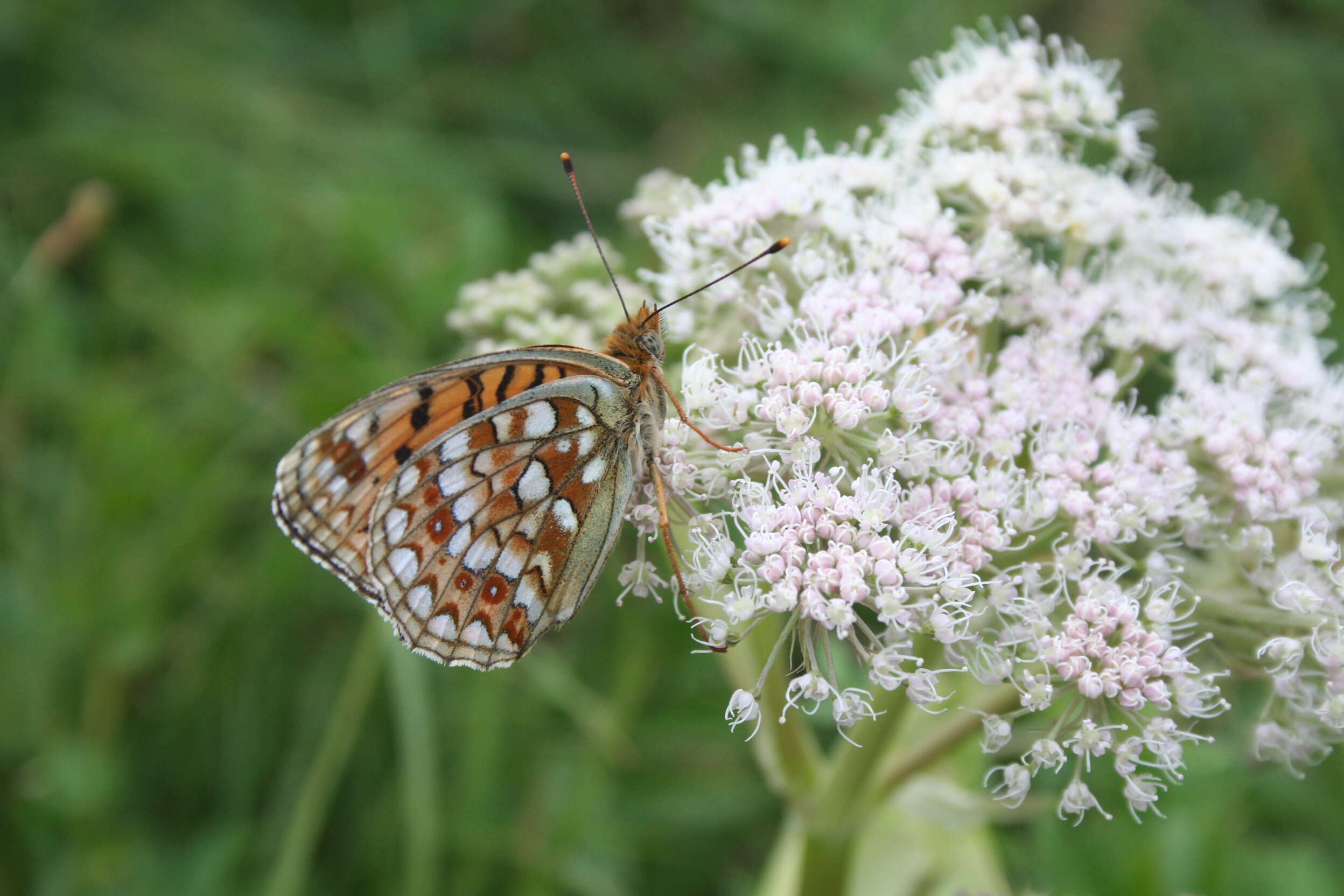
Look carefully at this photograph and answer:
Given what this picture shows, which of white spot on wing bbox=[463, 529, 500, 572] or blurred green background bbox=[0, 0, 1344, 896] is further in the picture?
blurred green background bbox=[0, 0, 1344, 896]

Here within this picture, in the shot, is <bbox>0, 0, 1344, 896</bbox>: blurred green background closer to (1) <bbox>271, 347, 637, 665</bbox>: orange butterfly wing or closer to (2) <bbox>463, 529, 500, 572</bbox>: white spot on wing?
(1) <bbox>271, 347, 637, 665</bbox>: orange butterfly wing

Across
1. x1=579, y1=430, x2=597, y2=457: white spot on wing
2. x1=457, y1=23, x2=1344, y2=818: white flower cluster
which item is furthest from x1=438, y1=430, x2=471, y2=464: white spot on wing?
x1=457, y1=23, x2=1344, y2=818: white flower cluster

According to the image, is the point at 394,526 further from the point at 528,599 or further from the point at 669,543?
the point at 669,543

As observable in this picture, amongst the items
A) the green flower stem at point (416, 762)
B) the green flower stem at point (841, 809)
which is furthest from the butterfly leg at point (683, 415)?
the green flower stem at point (416, 762)

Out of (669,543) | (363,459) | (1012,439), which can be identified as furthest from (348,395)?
(1012,439)

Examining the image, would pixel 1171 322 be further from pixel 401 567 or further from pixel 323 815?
pixel 323 815

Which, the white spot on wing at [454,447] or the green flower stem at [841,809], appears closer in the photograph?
the white spot on wing at [454,447]

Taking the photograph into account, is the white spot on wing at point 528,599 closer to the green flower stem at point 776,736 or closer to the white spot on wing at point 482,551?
the white spot on wing at point 482,551
